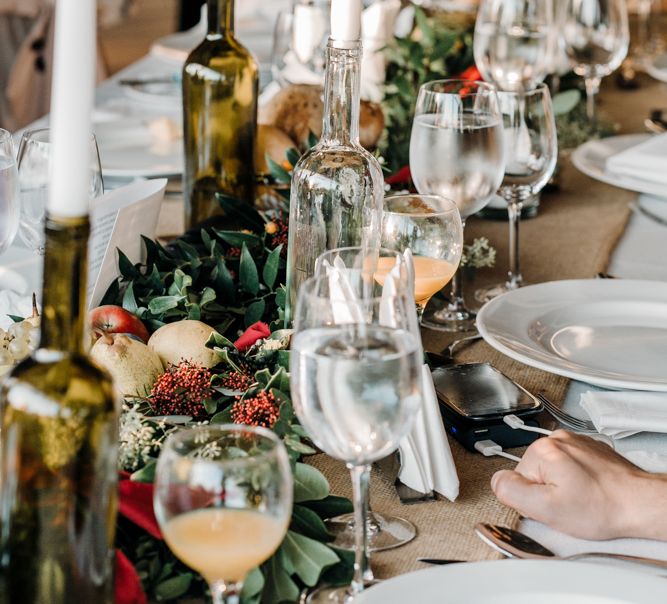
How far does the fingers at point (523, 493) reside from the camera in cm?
80

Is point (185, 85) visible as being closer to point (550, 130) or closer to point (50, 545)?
point (550, 130)

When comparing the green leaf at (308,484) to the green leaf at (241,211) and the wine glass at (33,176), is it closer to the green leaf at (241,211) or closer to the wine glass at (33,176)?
the wine glass at (33,176)

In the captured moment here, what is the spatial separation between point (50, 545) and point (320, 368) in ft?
0.61

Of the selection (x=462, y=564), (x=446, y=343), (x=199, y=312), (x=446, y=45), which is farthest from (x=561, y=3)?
(x=462, y=564)

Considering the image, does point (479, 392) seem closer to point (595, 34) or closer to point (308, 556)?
point (308, 556)

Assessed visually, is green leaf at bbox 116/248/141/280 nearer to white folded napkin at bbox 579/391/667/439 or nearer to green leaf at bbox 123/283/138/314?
green leaf at bbox 123/283/138/314

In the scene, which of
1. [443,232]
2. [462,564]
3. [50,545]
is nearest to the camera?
[50,545]

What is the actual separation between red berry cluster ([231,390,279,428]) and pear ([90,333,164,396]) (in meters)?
0.13

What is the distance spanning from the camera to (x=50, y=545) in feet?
1.92

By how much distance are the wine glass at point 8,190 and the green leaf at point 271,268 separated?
0.26 m

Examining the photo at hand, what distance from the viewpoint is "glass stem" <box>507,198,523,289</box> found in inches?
55.8

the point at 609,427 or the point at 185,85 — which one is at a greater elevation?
the point at 185,85

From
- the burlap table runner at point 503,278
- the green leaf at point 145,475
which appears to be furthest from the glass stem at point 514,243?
the green leaf at point 145,475

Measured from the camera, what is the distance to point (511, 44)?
6.12 feet
